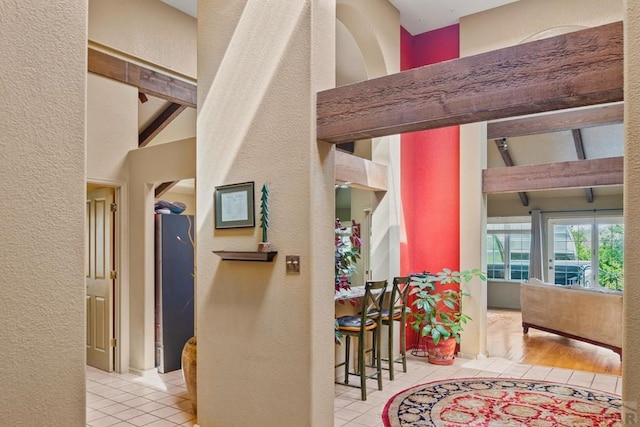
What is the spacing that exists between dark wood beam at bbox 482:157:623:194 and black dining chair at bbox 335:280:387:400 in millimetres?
2167

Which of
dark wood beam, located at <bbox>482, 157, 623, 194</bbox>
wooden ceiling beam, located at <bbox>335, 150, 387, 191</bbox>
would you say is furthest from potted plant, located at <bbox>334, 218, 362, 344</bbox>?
dark wood beam, located at <bbox>482, 157, 623, 194</bbox>

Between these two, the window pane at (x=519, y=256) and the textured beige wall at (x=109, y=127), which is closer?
the textured beige wall at (x=109, y=127)

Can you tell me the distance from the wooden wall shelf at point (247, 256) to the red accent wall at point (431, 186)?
119 inches

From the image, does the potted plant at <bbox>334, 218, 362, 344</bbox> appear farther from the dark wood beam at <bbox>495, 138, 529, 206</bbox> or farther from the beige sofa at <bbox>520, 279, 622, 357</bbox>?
the dark wood beam at <bbox>495, 138, 529, 206</bbox>

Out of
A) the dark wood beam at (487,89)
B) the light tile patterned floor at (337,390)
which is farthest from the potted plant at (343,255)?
the dark wood beam at (487,89)

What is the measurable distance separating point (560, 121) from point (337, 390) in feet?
14.1

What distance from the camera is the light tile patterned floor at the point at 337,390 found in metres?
3.64

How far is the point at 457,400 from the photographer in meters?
4.03

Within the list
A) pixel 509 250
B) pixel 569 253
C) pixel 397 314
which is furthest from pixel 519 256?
pixel 397 314

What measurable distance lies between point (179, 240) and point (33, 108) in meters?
4.08

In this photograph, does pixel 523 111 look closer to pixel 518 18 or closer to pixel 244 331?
pixel 244 331

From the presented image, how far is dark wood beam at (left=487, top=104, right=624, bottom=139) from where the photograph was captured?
5.30 metres

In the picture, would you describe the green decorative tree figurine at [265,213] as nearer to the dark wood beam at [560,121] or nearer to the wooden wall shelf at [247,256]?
the wooden wall shelf at [247,256]

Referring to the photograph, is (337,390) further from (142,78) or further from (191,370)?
(142,78)
